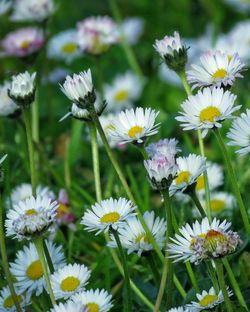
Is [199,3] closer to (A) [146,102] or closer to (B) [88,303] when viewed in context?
(A) [146,102]

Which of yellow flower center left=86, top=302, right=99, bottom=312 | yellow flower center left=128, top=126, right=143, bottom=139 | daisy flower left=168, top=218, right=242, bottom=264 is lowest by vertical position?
daisy flower left=168, top=218, right=242, bottom=264

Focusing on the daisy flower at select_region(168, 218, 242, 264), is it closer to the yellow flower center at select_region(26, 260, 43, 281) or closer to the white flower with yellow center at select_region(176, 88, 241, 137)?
the white flower with yellow center at select_region(176, 88, 241, 137)

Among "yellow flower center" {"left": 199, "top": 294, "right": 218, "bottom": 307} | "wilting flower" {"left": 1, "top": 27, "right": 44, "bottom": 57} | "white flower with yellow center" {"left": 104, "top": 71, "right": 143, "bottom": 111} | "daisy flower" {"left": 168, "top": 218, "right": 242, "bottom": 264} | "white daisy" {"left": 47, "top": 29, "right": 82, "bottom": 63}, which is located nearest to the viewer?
"daisy flower" {"left": 168, "top": 218, "right": 242, "bottom": 264}

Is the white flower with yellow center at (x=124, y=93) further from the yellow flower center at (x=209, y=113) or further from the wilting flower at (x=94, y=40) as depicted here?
the yellow flower center at (x=209, y=113)

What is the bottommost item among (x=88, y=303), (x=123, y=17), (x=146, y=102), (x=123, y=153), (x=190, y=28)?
(x=88, y=303)

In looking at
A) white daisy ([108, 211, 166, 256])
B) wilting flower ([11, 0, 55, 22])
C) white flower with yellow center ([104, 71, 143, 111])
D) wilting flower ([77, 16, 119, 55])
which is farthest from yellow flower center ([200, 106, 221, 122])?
white flower with yellow center ([104, 71, 143, 111])

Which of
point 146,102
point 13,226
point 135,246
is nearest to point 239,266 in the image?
point 135,246

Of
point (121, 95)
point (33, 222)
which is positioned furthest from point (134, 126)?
point (121, 95)
